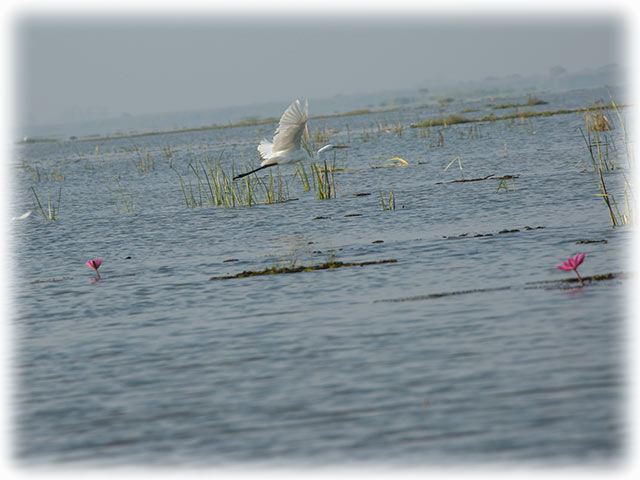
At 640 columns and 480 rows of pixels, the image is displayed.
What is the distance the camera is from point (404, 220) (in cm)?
1510

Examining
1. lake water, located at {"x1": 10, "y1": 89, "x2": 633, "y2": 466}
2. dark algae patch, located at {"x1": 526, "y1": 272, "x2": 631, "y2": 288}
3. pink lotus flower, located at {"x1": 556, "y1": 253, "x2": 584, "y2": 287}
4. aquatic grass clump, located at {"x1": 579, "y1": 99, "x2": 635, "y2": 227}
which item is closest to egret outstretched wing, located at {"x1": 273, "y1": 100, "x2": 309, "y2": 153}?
lake water, located at {"x1": 10, "y1": 89, "x2": 633, "y2": 466}

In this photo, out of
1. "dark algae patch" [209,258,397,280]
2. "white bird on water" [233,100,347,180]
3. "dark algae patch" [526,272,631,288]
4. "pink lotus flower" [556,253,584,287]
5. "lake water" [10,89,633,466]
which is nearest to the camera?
"lake water" [10,89,633,466]

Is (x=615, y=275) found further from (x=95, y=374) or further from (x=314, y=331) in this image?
(x=95, y=374)

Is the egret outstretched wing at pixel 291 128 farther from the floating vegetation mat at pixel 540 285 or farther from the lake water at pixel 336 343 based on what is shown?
the floating vegetation mat at pixel 540 285

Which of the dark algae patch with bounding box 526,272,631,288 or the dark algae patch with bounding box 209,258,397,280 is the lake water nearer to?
the dark algae patch with bounding box 526,272,631,288

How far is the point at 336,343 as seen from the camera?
25.1ft

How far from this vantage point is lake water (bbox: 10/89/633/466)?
554 centimetres

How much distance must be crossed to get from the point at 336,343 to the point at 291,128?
304 inches

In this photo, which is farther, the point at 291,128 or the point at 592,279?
the point at 291,128

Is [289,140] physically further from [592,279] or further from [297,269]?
[592,279]

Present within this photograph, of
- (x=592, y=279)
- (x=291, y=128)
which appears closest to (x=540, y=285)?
(x=592, y=279)

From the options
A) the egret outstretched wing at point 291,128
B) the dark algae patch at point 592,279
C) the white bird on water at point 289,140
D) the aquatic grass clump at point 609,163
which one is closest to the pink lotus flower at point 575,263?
the dark algae patch at point 592,279

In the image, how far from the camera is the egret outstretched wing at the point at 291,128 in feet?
47.2

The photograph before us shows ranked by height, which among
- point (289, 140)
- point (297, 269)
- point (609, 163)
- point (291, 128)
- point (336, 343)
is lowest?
Result: point (336, 343)
